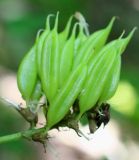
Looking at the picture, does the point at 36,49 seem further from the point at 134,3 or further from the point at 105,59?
the point at 134,3

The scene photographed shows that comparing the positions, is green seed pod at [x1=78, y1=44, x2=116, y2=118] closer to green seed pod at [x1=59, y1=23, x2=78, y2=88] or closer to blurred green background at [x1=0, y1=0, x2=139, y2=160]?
green seed pod at [x1=59, y1=23, x2=78, y2=88]

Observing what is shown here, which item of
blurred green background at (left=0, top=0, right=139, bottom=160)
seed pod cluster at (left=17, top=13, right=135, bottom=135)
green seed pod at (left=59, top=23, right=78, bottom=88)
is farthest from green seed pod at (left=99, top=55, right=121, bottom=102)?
blurred green background at (left=0, top=0, right=139, bottom=160)

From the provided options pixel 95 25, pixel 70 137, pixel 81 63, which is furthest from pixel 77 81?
pixel 95 25

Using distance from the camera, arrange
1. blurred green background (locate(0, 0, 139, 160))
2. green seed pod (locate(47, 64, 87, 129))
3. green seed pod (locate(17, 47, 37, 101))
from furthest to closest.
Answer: blurred green background (locate(0, 0, 139, 160))
green seed pod (locate(17, 47, 37, 101))
green seed pod (locate(47, 64, 87, 129))

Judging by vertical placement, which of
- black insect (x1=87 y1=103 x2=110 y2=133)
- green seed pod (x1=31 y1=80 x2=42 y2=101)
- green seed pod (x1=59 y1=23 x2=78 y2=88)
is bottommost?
black insect (x1=87 y1=103 x2=110 y2=133)

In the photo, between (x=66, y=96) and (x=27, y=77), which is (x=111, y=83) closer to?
(x=66, y=96)

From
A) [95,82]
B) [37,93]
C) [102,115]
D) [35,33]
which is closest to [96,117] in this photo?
[102,115]

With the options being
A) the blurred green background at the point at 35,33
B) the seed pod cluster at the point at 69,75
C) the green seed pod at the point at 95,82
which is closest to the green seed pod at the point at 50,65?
the seed pod cluster at the point at 69,75
